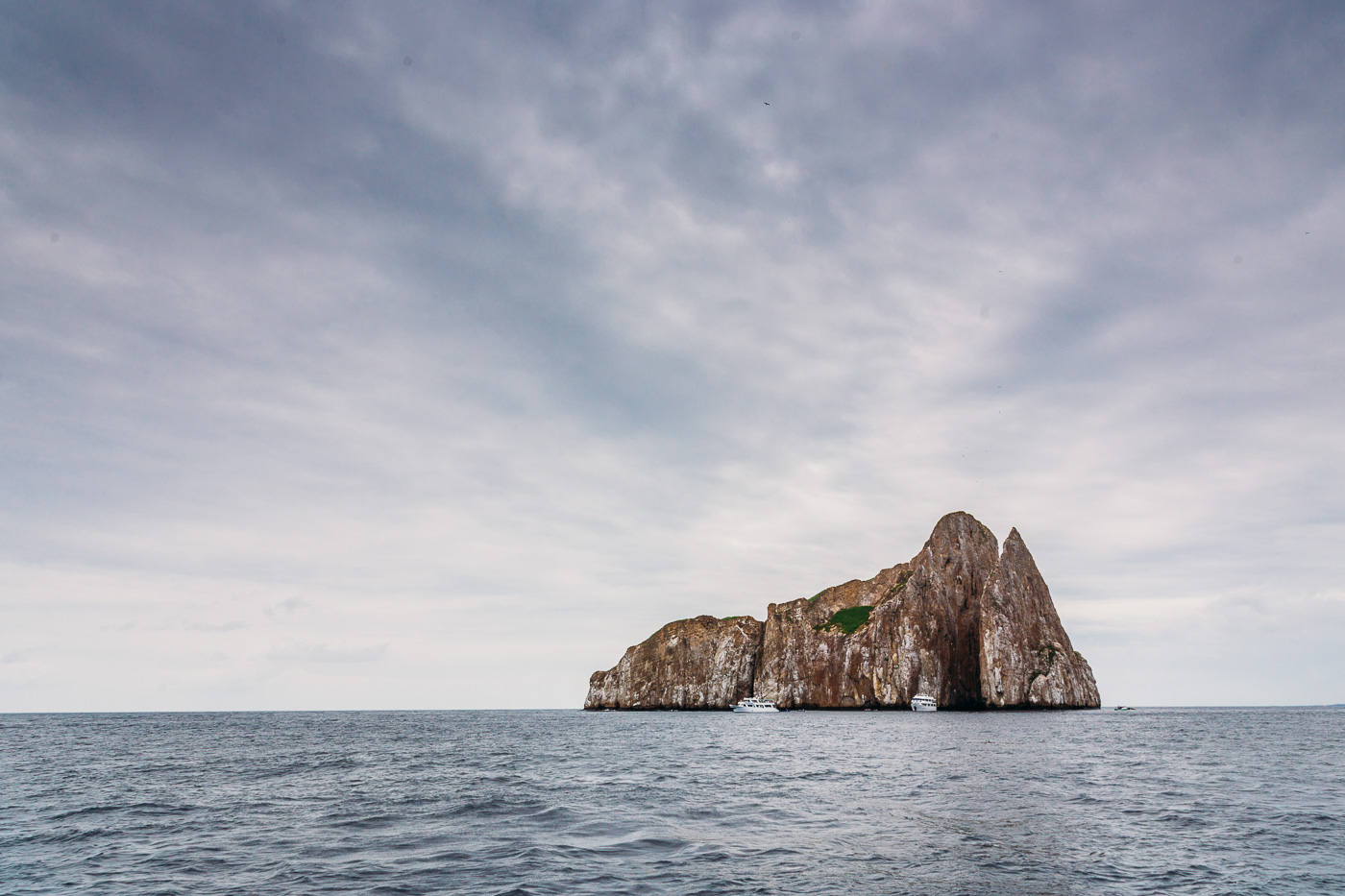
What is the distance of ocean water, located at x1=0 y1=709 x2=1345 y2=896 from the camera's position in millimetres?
20719

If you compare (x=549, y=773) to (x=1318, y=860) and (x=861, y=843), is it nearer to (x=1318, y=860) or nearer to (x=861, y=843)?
(x=861, y=843)

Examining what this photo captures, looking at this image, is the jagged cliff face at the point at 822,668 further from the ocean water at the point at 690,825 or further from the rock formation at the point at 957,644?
the ocean water at the point at 690,825

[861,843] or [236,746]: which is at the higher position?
[861,843]

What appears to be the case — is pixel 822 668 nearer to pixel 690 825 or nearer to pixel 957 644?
pixel 957 644

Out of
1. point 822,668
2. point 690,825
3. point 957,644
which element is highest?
point 957,644

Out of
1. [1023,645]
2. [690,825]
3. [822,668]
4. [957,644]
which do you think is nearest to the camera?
[690,825]

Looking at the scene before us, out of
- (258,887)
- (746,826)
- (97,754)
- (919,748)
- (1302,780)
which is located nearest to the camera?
(258,887)

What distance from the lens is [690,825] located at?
28938mm

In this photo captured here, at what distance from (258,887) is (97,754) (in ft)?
230

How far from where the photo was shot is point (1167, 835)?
2602cm

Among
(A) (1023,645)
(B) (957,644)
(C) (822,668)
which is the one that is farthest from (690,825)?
(C) (822,668)

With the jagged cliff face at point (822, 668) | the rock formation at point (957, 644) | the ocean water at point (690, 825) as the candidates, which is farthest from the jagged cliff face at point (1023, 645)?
the ocean water at point (690, 825)

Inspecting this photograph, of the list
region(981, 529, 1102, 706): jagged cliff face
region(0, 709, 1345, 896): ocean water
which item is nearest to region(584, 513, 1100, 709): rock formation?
region(981, 529, 1102, 706): jagged cliff face

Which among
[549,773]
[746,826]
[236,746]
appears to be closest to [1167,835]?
[746,826]
